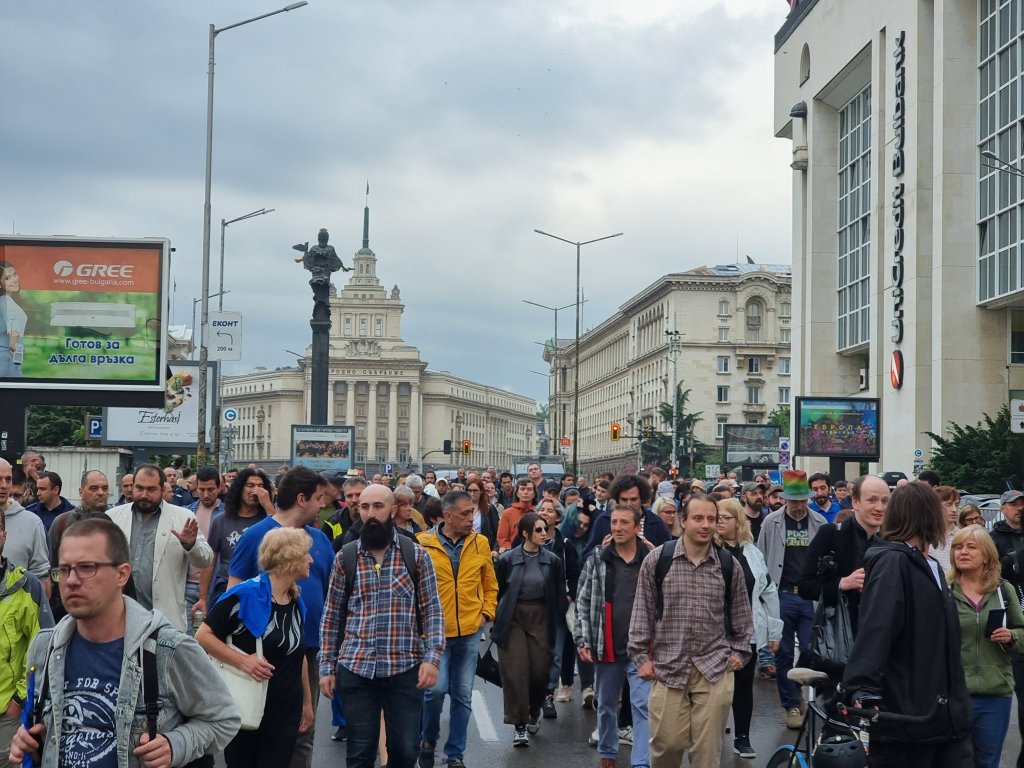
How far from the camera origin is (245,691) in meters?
6.14

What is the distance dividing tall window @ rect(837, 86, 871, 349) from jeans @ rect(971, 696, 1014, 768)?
160 feet

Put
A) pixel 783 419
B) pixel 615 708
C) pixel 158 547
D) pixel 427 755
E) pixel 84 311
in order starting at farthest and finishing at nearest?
1. pixel 783 419
2. pixel 84 311
3. pixel 427 755
4. pixel 615 708
5. pixel 158 547

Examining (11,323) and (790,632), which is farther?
(11,323)

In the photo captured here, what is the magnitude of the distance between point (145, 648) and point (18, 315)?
68.1ft

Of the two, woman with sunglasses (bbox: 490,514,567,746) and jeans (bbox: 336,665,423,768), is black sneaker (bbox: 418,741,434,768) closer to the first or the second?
woman with sunglasses (bbox: 490,514,567,746)

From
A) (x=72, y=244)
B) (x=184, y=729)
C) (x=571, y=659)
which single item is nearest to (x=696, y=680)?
(x=184, y=729)

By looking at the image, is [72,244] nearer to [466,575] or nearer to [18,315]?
[18,315]

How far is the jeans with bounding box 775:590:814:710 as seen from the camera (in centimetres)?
1132

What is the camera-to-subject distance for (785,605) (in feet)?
38.6

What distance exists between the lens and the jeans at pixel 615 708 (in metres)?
8.52

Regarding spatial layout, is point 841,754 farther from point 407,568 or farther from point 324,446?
point 324,446

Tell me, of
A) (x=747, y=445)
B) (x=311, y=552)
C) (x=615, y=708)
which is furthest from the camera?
(x=747, y=445)

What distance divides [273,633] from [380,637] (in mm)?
1219

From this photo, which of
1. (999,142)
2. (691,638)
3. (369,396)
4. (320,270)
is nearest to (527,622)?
(691,638)
